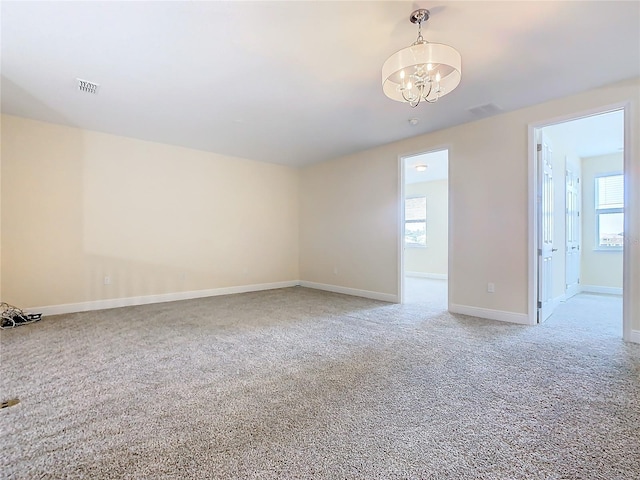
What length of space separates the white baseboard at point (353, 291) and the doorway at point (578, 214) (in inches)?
81.6

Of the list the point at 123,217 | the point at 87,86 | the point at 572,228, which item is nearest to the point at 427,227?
the point at 572,228

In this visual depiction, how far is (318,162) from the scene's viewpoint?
654 centimetres

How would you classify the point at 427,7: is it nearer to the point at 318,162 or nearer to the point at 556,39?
the point at 556,39

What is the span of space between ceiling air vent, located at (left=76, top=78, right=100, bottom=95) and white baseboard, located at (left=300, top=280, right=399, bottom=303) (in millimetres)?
4738

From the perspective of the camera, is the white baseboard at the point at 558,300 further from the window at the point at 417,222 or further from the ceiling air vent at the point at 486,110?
the window at the point at 417,222

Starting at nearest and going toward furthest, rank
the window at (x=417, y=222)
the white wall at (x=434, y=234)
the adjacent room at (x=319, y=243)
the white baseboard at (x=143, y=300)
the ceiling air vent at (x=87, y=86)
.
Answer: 1. the adjacent room at (x=319, y=243)
2. the ceiling air vent at (x=87, y=86)
3. the white baseboard at (x=143, y=300)
4. the white wall at (x=434, y=234)
5. the window at (x=417, y=222)

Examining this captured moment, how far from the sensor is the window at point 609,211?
18.9ft

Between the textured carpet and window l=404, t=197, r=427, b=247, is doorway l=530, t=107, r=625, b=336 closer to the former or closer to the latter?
the textured carpet

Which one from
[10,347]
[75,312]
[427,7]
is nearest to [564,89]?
[427,7]

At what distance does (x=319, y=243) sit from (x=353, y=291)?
1.35m

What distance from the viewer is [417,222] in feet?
29.5

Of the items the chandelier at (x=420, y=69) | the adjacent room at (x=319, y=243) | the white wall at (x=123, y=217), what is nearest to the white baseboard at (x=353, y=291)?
the adjacent room at (x=319, y=243)

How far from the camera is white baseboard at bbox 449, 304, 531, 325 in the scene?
3.80 m

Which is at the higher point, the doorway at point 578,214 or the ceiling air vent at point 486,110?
the ceiling air vent at point 486,110
